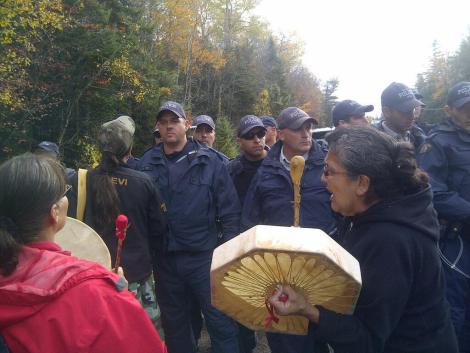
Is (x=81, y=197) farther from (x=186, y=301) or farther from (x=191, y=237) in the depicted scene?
(x=186, y=301)

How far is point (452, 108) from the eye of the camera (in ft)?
11.1

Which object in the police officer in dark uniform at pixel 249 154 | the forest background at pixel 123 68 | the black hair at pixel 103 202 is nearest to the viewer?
the black hair at pixel 103 202

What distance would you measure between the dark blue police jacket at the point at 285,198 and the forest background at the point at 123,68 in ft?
37.9

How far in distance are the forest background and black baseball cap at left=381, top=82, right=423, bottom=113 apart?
11701 millimetres

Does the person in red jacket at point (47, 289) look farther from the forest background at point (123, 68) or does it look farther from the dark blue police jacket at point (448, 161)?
the forest background at point (123, 68)

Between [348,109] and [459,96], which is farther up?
[459,96]

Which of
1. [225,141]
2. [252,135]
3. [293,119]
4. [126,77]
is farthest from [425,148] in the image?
[225,141]

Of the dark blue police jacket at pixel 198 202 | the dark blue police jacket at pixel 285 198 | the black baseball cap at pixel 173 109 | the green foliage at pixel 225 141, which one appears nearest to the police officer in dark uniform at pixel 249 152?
the dark blue police jacket at pixel 198 202

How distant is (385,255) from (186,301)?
244 cm

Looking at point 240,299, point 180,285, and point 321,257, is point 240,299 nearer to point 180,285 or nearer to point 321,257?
point 321,257

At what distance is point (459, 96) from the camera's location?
11.0 feet

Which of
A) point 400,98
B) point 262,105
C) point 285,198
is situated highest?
point 262,105

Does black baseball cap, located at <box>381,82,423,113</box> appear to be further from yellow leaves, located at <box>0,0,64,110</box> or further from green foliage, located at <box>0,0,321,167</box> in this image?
green foliage, located at <box>0,0,321,167</box>

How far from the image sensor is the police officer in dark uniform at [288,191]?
3084mm
